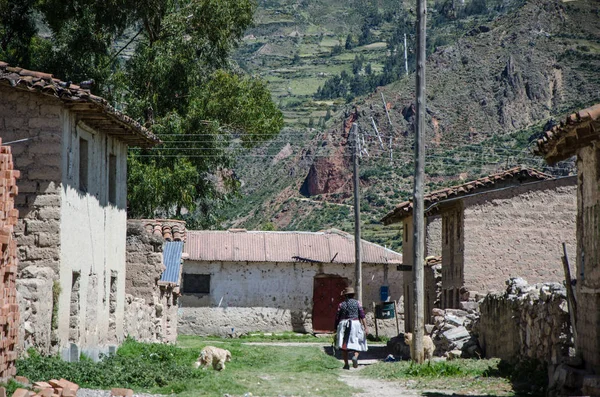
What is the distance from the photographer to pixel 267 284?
4528 centimetres

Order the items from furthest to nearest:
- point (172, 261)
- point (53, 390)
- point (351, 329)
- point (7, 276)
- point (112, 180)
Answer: point (172, 261)
point (351, 329)
point (112, 180)
point (7, 276)
point (53, 390)

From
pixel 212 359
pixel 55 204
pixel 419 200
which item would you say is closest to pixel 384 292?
pixel 419 200

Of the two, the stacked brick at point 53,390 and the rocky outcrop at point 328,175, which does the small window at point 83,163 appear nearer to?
the stacked brick at point 53,390

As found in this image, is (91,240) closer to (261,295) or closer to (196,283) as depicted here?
(196,283)

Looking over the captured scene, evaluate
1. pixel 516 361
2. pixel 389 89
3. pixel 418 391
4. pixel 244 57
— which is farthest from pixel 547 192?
pixel 244 57

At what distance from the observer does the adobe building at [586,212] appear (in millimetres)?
14594

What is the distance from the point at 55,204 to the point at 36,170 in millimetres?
679

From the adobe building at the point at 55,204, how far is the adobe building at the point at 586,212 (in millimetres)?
8005

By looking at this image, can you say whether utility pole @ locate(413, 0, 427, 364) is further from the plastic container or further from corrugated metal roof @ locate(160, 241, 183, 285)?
the plastic container

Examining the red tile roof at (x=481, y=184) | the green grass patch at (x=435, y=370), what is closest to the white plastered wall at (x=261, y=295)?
the red tile roof at (x=481, y=184)

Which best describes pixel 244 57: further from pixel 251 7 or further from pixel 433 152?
pixel 251 7

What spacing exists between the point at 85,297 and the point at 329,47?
13896 centimetres

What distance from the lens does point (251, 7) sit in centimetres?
4031

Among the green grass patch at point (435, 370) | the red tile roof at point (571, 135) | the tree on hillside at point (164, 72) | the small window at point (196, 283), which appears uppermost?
the tree on hillside at point (164, 72)
